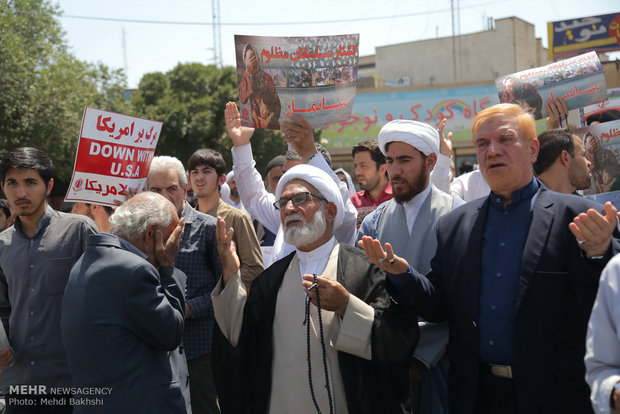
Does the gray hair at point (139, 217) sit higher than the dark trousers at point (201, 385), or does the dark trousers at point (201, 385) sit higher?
the gray hair at point (139, 217)

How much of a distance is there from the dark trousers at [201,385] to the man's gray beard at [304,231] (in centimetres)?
137

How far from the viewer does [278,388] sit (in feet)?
9.95

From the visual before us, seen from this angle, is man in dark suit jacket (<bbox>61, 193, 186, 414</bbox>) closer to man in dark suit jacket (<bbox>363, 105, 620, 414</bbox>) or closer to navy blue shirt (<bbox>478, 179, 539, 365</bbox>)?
man in dark suit jacket (<bbox>363, 105, 620, 414</bbox>)

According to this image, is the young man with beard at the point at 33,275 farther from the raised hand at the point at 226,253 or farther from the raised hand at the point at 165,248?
the raised hand at the point at 226,253

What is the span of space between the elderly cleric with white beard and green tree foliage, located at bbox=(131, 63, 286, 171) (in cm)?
1980

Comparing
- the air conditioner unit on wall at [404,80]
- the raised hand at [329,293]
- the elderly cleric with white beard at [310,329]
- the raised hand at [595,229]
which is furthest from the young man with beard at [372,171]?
the air conditioner unit on wall at [404,80]

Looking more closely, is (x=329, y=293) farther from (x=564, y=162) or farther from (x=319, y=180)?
(x=564, y=162)

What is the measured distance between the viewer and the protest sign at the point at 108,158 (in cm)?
425

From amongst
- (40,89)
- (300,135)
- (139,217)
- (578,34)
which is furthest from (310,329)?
(578,34)

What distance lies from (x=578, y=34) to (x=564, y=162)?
78.5ft

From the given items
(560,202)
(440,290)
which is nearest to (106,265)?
(440,290)

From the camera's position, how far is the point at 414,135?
3.68m

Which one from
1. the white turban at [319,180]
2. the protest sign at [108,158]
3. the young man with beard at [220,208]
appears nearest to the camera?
the white turban at [319,180]

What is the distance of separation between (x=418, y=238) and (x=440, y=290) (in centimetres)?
51
